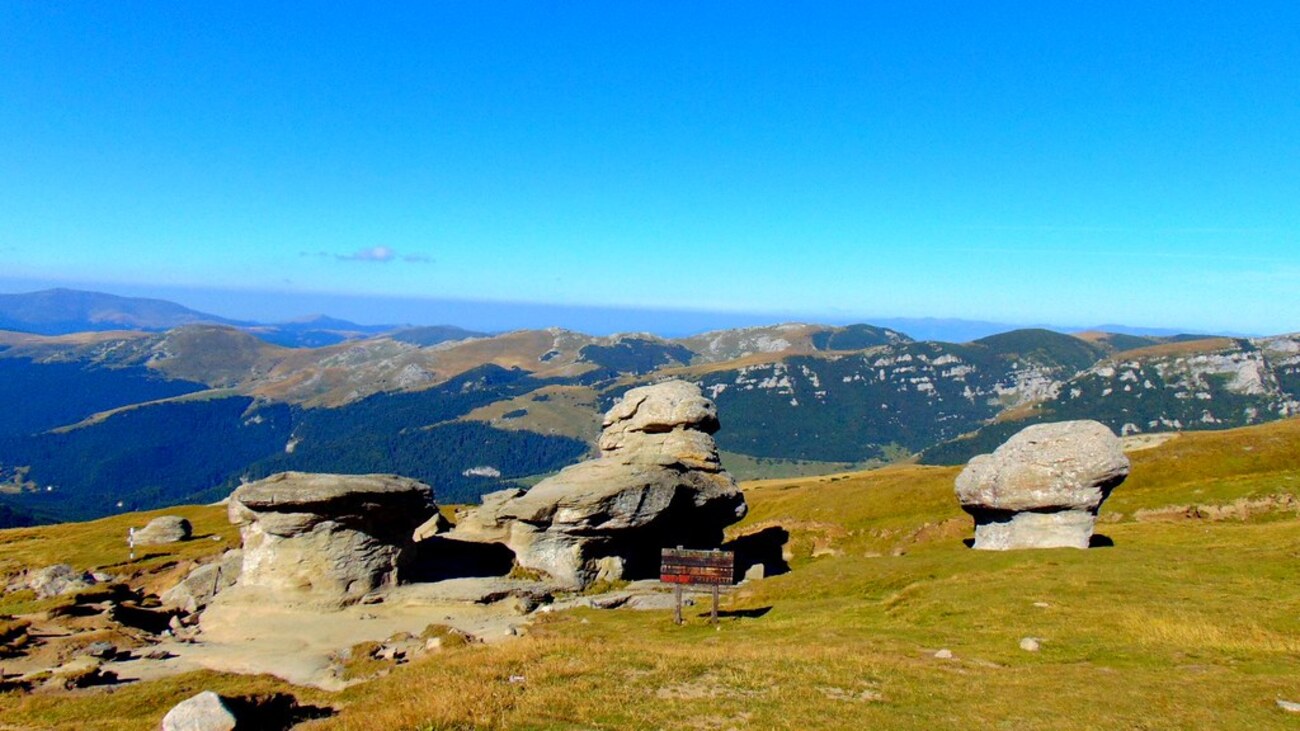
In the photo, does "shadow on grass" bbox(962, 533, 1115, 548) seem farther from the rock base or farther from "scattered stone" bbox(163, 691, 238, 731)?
"scattered stone" bbox(163, 691, 238, 731)

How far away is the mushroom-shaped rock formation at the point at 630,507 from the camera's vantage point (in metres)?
49.8

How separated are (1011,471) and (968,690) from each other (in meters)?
30.4

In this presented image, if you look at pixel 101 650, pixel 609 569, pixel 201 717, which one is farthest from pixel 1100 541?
pixel 101 650

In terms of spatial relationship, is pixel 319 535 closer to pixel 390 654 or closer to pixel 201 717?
pixel 390 654

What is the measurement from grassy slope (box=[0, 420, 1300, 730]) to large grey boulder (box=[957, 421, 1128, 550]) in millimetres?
3439

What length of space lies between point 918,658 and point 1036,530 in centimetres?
2743

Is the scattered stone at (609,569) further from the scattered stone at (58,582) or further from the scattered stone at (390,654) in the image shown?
the scattered stone at (58,582)

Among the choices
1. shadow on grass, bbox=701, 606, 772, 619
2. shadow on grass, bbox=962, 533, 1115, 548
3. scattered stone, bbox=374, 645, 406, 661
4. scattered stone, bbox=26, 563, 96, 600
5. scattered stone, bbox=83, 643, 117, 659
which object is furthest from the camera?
scattered stone, bbox=26, 563, 96, 600

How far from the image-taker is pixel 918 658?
86.9 feet

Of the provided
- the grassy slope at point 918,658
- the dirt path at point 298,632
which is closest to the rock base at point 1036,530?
the grassy slope at point 918,658

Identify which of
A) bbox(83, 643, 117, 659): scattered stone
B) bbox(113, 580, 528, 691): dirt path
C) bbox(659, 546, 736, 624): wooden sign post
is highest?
bbox(659, 546, 736, 624): wooden sign post

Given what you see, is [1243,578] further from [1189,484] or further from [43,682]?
[43,682]

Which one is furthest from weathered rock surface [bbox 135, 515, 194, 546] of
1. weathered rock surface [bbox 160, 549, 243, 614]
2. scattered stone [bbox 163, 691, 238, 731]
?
scattered stone [bbox 163, 691, 238, 731]

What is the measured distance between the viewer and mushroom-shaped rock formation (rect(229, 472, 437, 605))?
146ft
